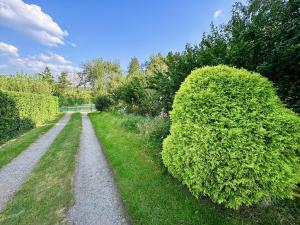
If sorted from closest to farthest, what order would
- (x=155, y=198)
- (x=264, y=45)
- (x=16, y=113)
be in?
1. (x=155, y=198)
2. (x=264, y=45)
3. (x=16, y=113)

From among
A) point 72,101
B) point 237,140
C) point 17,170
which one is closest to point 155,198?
point 237,140

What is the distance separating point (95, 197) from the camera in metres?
4.75

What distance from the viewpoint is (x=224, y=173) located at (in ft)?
10.8

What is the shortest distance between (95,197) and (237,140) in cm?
326

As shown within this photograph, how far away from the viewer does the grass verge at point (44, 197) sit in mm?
3975

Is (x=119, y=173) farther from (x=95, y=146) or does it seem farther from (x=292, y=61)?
(x=292, y=61)

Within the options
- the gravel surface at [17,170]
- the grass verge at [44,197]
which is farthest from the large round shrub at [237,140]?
the gravel surface at [17,170]

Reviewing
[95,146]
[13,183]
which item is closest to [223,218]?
[13,183]

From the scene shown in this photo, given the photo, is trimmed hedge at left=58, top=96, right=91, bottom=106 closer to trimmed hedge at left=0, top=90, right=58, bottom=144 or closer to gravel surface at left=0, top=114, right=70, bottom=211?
trimmed hedge at left=0, top=90, right=58, bottom=144

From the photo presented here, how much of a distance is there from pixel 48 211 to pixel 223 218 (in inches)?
127

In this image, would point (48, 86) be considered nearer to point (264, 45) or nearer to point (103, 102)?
point (103, 102)

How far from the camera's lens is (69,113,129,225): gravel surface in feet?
12.8

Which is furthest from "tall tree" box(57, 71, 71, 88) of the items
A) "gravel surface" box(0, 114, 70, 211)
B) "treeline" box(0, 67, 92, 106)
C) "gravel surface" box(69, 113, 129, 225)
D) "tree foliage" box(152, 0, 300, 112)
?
"tree foliage" box(152, 0, 300, 112)

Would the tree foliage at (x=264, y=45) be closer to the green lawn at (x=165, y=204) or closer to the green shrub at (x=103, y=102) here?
the green lawn at (x=165, y=204)
